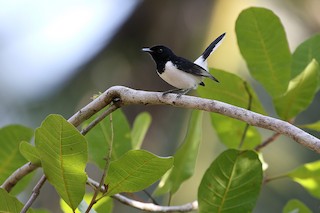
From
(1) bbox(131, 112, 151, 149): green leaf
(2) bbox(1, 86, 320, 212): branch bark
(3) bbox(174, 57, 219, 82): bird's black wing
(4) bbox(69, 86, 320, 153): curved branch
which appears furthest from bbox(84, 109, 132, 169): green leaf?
(4) bbox(69, 86, 320, 153): curved branch

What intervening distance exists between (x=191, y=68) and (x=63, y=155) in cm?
81

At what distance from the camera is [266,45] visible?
2.09m

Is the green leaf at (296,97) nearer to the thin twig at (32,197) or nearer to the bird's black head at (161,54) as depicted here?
the bird's black head at (161,54)

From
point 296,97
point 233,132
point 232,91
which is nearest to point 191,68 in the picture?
point 232,91

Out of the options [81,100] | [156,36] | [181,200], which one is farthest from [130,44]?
[181,200]

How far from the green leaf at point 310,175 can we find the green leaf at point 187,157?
0.35 m

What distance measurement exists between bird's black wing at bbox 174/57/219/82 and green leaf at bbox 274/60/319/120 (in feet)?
0.78

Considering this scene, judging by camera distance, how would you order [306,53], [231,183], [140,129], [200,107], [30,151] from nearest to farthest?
1. [200,107]
2. [30,151]
3. [231,183]
4. [306,53]
5. [140,129]

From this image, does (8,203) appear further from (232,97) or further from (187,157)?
(232,97)

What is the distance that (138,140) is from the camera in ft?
7.77

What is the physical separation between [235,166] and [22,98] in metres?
3.60

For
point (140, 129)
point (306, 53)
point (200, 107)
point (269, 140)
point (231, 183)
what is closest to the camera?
point (200, 107)

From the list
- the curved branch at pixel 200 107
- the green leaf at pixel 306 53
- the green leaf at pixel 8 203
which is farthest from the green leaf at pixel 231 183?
the green leaf at pixel 306 53

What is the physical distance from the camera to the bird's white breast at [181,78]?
216 centimetres
